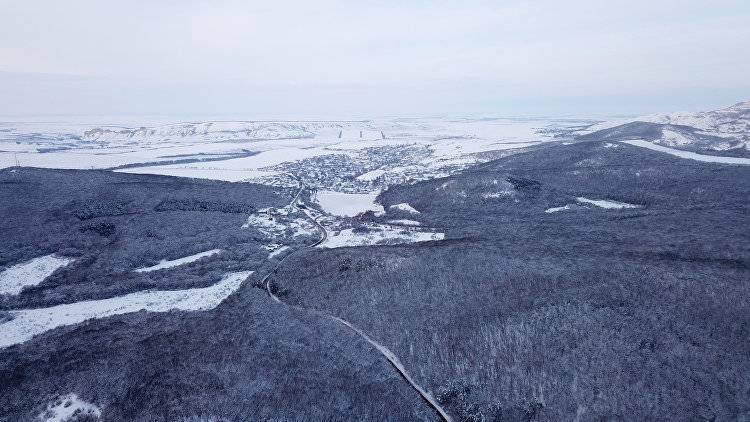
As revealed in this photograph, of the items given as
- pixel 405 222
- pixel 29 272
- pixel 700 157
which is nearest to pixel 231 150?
pixel 405 222

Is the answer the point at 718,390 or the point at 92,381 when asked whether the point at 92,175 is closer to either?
the point at 92,381

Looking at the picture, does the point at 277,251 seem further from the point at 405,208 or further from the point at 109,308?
the point at 405,208

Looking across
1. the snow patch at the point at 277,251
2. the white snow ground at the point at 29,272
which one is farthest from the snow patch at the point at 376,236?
the white snow ground at the point at 29,272

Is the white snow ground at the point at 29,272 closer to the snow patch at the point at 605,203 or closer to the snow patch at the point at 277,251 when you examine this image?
the snow patch at the point at 277,251

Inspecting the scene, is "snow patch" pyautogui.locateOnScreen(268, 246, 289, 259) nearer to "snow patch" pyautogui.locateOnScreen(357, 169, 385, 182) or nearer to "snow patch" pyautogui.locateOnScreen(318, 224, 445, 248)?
"snow patch" pyautogui.locateOnScreen(318, 224, 445, 248)

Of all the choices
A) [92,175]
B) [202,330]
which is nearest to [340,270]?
[202,330]

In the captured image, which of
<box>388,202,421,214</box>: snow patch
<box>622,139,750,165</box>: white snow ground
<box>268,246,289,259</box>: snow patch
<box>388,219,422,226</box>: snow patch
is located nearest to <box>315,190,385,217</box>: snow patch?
<box>388,202,421,214</box>: snow patch
